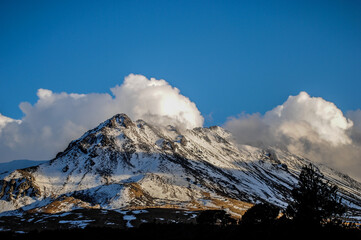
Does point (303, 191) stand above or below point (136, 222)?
above

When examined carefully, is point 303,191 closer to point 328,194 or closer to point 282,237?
point 328,194

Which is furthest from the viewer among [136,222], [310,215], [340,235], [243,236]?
[136,222]

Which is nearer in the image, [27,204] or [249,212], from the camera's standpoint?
[249,212]

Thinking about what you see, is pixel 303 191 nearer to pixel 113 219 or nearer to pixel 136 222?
pixel 136 222

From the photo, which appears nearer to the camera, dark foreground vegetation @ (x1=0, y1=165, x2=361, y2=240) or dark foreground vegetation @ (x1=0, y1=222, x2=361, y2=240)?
dark foreground vegetation @ (x1=0, y1=222, x2=361, y2=240)

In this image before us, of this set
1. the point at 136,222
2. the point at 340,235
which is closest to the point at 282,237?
the point at 340,235

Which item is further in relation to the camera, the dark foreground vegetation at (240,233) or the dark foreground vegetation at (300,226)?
the dark foreground vegetation at (300,226)

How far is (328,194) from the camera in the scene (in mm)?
47781

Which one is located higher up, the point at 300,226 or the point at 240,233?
the point at 300,226

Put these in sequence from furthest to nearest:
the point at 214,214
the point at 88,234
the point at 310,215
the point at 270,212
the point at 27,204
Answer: the point at 27,204, the point at 214,214, the point at 270,212, the point at 88,234, the point at 310,215

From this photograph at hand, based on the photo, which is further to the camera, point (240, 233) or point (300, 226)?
point (240, 233)

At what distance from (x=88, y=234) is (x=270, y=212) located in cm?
4691

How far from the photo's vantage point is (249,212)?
252ft

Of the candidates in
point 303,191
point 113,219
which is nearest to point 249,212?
point 303,191
